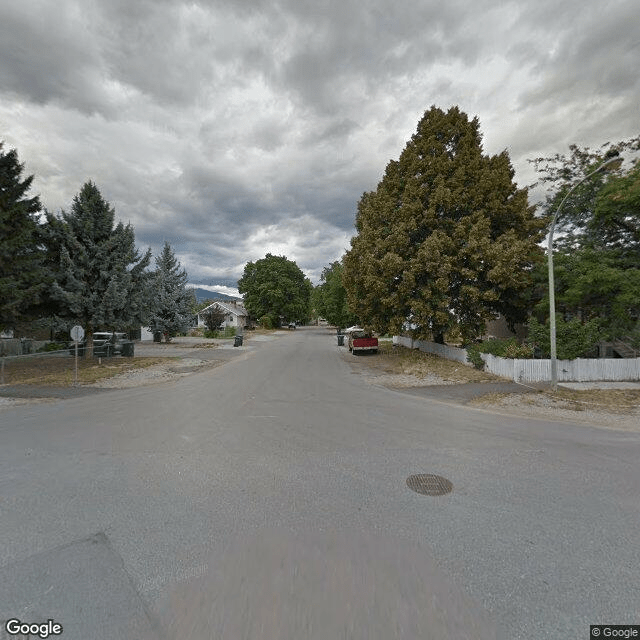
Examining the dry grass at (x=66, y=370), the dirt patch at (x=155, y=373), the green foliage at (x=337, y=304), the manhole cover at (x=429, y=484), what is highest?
the green foliage at (x=337, y=304)

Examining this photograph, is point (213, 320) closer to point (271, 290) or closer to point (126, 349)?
point (126, 349)

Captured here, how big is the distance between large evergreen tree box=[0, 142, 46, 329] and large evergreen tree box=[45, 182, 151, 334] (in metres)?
1.60

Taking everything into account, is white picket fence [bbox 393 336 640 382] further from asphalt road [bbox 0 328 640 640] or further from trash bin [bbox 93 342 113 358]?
trash bin [bbox 93 342 113 358]

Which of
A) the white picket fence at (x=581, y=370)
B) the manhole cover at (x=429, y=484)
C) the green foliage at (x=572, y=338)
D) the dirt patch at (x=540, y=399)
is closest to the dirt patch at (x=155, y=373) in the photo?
the dirt patch at (x=540, y=399)

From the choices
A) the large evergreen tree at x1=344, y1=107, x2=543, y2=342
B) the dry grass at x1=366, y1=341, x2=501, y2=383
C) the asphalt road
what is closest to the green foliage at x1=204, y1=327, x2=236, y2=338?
the dry grass at x1=366, y1=341, x2=501, y2=383

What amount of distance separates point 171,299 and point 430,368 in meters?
24.4

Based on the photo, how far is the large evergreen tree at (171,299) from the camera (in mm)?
27922

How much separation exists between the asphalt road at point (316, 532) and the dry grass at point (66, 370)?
22.4 feet

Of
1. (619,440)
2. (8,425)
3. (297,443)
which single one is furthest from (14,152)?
(619,440)

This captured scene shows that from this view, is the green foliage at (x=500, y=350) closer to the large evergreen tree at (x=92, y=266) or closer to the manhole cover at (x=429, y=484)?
the manhole cover at (x=429, y=484)

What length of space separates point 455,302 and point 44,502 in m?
15.5

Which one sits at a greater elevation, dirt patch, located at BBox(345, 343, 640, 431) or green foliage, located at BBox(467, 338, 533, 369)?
green foliage, located at BBox(467, 338, 533, 369)

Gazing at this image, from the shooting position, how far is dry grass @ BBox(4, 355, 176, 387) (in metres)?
11.4

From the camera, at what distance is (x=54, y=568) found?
2.48m
